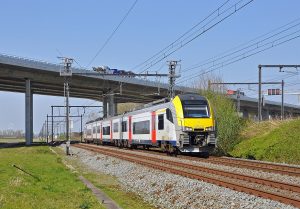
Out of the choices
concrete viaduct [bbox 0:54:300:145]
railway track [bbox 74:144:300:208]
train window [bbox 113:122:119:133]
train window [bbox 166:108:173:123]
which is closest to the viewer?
railway track [bbox 74:144:300:208]

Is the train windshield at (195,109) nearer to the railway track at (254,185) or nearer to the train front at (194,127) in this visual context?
the train front at (194,127)

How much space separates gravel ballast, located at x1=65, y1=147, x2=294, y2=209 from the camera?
12258mm

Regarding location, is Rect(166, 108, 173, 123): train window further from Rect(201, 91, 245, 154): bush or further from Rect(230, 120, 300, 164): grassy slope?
Rect(230, 120, 300, 164): grassy slope

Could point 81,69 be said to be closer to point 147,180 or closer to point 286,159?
point 286,159

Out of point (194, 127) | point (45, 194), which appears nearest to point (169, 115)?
point (194, 127)

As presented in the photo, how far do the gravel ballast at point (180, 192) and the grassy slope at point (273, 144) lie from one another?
863 cm

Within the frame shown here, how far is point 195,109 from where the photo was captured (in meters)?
27.9

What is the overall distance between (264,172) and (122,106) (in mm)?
118129

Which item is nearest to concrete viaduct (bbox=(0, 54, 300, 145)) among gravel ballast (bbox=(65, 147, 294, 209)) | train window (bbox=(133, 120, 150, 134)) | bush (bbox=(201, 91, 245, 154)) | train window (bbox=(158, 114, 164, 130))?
train window (bbox=(133, 120, 150, 134))

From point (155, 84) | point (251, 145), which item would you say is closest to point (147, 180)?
point (251, 145)

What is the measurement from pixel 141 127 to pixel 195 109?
10.2 metres

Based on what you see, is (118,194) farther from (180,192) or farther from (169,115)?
(169,115)

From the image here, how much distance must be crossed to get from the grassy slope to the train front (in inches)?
137

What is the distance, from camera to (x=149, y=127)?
34406mm
